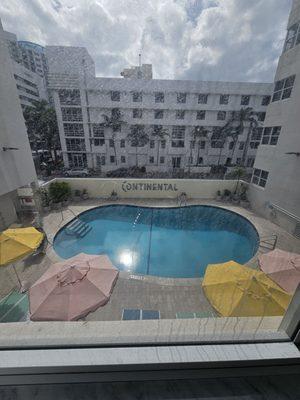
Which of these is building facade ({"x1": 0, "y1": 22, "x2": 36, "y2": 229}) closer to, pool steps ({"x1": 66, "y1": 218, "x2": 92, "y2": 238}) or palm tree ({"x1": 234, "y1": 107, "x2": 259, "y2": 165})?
pool steps ({"x1": 66, "y1": 218, "x2": 92, "y2": 238})

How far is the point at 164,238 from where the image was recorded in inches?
311

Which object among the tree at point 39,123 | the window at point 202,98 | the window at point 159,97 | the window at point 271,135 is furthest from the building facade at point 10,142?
the window at point 202,98

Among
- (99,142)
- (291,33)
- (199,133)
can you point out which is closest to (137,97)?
(99,142)

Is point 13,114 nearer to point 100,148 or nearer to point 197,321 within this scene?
point 197,321

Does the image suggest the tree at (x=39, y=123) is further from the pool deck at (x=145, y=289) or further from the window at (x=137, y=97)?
the window at (x=137, y=97)

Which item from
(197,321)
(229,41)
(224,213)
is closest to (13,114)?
(229,41)

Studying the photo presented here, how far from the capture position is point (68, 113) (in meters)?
13.8

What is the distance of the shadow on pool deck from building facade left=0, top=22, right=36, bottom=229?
9.52 feet

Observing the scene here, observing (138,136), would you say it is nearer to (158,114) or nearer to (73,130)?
(158,114)

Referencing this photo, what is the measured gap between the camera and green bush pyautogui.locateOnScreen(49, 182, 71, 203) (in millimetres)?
9477

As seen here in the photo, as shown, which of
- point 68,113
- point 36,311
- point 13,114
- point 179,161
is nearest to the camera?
point 36,311

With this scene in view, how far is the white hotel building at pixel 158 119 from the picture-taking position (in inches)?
621

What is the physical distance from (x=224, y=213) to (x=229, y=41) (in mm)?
9034

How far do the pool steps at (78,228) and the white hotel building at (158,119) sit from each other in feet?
27.2
